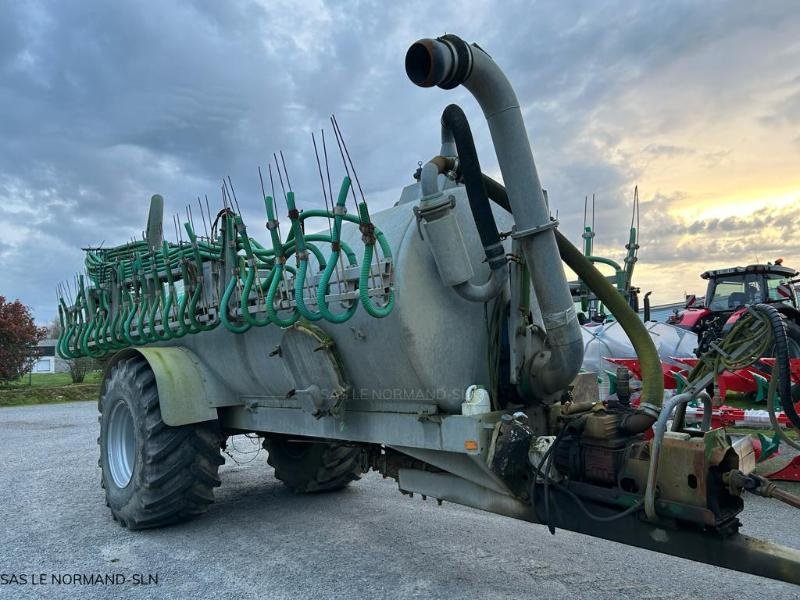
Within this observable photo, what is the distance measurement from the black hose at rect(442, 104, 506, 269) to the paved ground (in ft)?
6.27

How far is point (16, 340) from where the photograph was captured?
65.4 feet

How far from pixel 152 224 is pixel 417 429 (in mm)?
3730

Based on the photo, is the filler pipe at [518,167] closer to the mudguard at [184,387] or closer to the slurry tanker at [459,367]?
the slurry tanker at [459,367]

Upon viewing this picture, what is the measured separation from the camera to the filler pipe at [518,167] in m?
2.66

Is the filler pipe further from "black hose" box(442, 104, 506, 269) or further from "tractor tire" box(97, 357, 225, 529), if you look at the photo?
"tractor tire" box(97, 357, 225, 529)

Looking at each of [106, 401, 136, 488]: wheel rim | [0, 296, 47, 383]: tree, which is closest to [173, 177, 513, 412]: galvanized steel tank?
[106, 401, 136, 488]: wheel rim

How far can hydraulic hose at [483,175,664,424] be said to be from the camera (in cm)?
335

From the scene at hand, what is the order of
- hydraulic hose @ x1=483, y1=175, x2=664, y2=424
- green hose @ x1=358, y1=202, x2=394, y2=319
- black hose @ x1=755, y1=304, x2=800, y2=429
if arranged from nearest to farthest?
1. black hose @ x1=755, y1=304, x2=800, y2=429
2. green hose @ x1=358, y1=202, x2=394, y2=319
3. hydraulic hose @ x1=483, y1=175, x2=664, y2=424

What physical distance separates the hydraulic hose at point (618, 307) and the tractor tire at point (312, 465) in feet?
9.42

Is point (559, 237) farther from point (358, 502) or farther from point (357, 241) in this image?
point (358, 502)

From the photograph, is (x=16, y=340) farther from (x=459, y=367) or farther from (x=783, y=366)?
(x=783, y=366)

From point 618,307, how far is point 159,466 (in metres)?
3.35

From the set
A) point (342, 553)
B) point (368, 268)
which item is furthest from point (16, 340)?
point (368, 268)

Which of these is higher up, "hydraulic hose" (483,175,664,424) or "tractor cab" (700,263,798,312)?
"tractor cab" (700,263,798,312)
